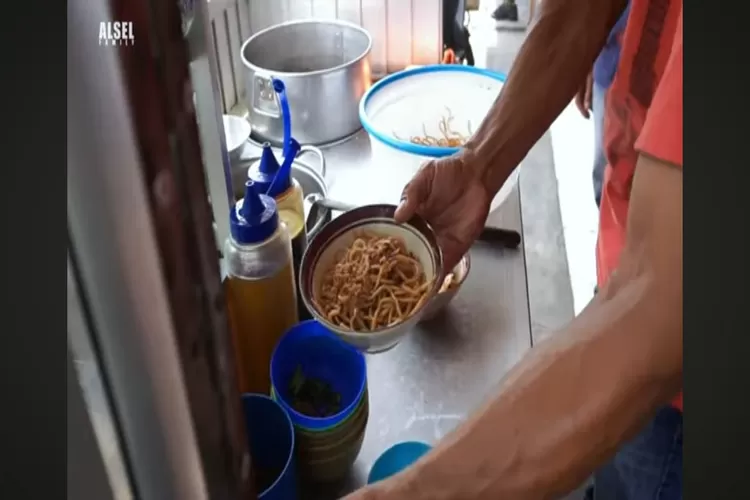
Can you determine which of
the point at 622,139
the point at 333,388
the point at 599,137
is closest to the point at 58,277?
the point at 333,388

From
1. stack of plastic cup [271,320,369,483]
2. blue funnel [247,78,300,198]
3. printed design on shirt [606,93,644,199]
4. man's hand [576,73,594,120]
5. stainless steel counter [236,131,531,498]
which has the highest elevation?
printed design on shirt [606,93,644,199]

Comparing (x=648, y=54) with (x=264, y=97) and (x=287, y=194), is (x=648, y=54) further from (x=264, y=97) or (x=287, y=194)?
(x=264, y=97)

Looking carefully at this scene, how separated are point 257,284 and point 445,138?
0.47 meters

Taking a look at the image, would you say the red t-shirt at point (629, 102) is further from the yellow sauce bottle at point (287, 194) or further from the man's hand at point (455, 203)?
the yellow sauce bottle at point (287, 194)

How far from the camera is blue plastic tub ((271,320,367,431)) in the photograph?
2.54ft

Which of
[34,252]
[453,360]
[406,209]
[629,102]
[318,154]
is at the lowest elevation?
[453,360]

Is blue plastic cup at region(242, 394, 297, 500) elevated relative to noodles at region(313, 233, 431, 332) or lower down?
lower down

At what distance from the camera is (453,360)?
0.93 metres

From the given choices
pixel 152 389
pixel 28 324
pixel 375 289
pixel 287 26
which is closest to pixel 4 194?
pixel 28 324

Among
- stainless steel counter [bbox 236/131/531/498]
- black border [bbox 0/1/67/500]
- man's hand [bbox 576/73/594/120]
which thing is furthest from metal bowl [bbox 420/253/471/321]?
black border [bbox 0/1/67/500]

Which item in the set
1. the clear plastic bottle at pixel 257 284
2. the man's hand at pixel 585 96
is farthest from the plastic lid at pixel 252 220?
the man's hand at pixel 585 96

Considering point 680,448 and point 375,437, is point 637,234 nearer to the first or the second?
point 680,448

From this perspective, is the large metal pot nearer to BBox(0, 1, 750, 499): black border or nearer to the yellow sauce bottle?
the yellow sauce bottle

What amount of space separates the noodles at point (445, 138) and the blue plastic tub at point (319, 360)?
40 cm
